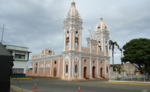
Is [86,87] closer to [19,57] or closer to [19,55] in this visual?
[19,57]

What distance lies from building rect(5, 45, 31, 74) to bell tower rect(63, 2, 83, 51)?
32.4ft

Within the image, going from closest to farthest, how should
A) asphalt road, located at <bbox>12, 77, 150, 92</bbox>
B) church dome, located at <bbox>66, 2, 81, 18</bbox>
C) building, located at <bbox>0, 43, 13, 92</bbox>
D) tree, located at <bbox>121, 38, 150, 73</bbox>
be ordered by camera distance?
1. building, located at <bbox>0, 43, 13, 92</bbox>
2. asphalt road, located at <bbox>12, 77, 150, 92</bbox>
3. tree, located at <bbox>121, 38, 150, 73</bbox>
4. church dome, located at <bbox>66, 2, 81, 18</bbox>

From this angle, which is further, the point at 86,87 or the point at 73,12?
the point at 73,12

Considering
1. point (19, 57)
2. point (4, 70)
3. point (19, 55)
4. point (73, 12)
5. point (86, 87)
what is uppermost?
point (73, 12)

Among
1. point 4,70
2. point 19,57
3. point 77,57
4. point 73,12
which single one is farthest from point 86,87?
point 19,57

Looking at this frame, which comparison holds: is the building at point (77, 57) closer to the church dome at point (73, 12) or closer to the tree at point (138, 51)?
the church dome at point (73, 12)

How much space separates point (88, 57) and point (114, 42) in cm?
1725

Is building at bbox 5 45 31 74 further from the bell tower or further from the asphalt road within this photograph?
the asphalt road

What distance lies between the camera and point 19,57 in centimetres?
2989

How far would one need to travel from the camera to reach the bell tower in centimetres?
2929

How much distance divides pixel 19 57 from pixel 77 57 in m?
13.7

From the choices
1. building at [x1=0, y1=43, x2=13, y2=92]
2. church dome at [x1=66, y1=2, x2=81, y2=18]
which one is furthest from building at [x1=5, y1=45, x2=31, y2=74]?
building at [x1=0, y1=43, x2=13, y2=92]

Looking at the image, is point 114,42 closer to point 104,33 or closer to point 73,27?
point 104,33

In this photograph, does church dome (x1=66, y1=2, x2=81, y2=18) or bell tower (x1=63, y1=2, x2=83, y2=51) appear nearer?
bell tower (x1=63, y1=2, x2=83, y2=51)
